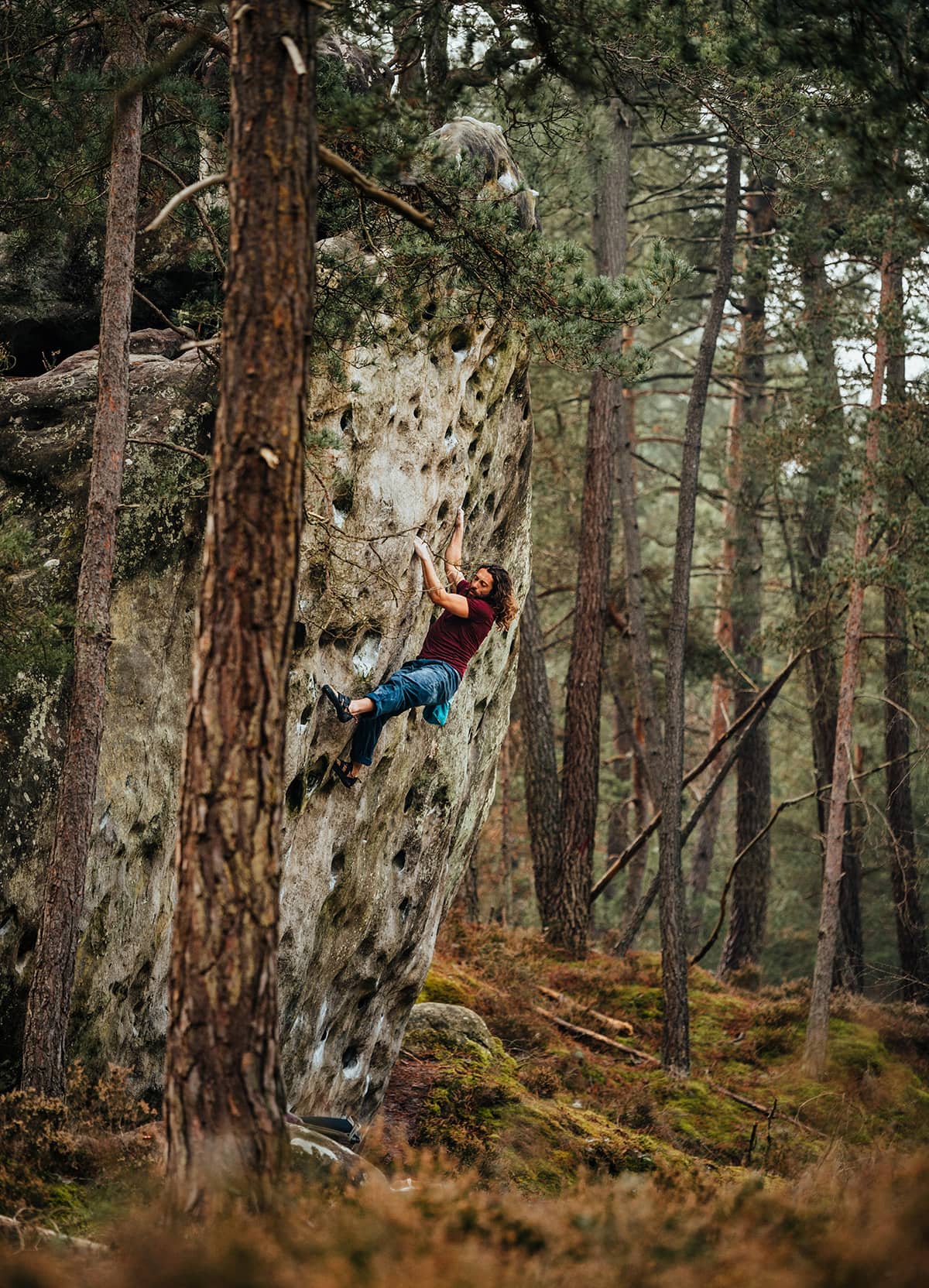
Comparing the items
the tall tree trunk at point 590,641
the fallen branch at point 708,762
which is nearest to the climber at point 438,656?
the tall tree trunk at point 590,641

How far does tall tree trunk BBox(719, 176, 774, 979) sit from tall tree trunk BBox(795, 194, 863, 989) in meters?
0.90

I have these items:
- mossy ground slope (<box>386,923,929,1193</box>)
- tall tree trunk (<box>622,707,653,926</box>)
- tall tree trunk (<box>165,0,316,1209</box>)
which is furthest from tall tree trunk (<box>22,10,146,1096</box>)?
tall tree trunk (<box>622,707,653,926</box>)

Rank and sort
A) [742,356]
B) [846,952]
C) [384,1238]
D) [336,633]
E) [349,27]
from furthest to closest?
[742,356], [846,952], [336,633], [349,27], [384,1238]

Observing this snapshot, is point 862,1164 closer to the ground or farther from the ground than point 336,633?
closer to the ground

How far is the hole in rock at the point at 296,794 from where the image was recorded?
314 inches

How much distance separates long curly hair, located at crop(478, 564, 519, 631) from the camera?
8812mm

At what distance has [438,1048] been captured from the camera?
1195cm

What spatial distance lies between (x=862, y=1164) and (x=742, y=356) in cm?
1650

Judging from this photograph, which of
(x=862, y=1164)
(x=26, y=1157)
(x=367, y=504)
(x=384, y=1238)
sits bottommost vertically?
(x=862, y=1164)

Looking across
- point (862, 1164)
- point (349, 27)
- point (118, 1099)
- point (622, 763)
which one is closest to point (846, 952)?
point (622, 763)

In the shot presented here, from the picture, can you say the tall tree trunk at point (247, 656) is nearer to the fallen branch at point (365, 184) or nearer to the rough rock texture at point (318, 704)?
the fallen branch at point (365, 184)

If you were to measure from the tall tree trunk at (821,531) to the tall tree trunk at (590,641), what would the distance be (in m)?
2.84

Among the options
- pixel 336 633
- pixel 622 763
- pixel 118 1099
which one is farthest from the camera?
pixel 622 763

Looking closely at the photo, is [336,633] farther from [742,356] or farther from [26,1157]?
[742,356]
